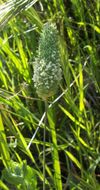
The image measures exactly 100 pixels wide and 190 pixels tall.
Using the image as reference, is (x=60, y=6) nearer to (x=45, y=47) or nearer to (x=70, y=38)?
(x=70, y=38)

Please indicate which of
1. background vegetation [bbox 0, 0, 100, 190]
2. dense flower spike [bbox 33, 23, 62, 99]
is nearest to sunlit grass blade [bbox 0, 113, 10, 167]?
background vegetation [bbox 0, 0, 100, 190]

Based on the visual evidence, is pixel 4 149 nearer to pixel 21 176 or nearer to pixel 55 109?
pixel 21 176

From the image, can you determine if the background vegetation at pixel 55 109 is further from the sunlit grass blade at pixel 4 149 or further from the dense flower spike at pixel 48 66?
the dense flower spike at pixel 48 66

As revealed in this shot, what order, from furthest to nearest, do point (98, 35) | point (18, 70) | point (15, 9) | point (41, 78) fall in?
point (98, 35)
point (18, 70)
point (15, 9)
point (41, 78)

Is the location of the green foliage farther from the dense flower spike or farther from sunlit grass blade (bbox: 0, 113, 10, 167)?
the dense flower spike

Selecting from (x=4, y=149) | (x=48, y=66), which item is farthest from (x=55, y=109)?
(x=48, y=66)

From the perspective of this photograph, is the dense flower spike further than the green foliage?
No

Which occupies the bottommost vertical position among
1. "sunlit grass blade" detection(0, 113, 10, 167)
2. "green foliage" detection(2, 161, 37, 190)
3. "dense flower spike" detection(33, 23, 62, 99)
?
"green foliage" detection(2, 161, 37, 190)

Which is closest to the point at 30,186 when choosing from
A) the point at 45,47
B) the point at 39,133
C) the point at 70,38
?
the point at 39,133
